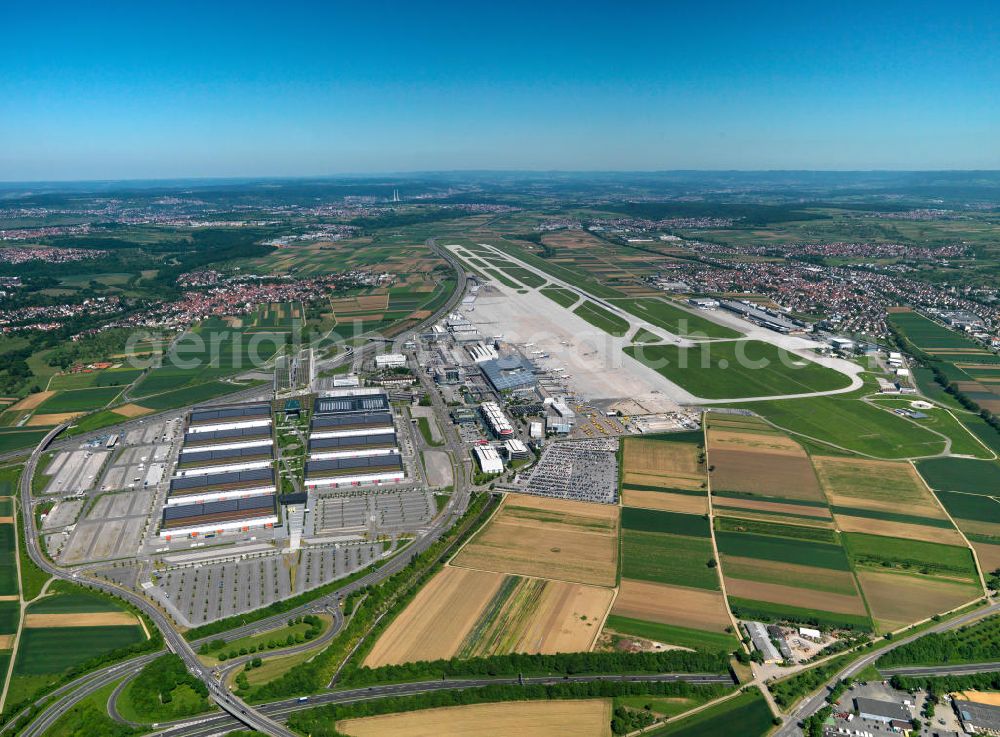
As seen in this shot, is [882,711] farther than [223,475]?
No

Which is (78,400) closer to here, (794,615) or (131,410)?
(131,410)

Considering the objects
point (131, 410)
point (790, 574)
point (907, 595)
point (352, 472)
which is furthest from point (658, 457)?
point (131, 410)

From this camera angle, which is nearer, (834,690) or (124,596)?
(834,690)

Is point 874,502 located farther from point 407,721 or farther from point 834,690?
point 407,721

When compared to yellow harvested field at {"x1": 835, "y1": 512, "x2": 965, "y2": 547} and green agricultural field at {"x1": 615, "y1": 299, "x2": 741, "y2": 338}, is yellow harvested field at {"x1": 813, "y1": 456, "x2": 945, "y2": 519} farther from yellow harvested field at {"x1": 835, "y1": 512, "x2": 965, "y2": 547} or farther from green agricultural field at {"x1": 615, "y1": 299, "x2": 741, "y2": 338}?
green agricultural field at {"x1": 615, "y1": 299, "x2": 741, "y2": 338}

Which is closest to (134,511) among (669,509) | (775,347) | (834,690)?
(669,509)

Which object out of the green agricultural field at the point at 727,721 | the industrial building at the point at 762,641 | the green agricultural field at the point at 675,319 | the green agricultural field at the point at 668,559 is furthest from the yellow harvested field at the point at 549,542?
the green agricultural field at the point at 675,319
